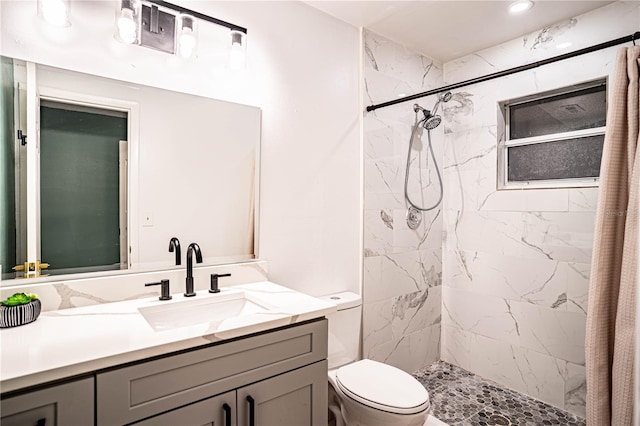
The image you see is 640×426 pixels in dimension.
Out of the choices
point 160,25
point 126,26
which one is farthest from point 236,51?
point 126,26

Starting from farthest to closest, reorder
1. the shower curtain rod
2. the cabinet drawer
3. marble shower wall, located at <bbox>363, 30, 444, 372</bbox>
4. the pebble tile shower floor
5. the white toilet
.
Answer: marble shower wall, located at <bbox>363, 30, 444, 372</bbox>
the pebble tile shower floor
the white toilet
the shower curtain rod
the cabinet drawer

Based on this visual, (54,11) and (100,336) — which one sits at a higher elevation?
(54,11)

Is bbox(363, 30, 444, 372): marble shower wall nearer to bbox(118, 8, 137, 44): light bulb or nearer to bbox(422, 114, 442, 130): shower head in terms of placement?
bbox(422, 114, 442, 130): shower head

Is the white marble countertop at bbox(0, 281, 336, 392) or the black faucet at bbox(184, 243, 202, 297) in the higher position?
the black faucet at bbox(184, 243, 202, 297)

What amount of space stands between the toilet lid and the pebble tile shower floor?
67 cm

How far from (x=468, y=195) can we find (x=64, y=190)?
251 cm

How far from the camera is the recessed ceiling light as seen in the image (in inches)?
78.8

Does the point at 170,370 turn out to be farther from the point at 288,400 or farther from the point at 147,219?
the point at 147,219

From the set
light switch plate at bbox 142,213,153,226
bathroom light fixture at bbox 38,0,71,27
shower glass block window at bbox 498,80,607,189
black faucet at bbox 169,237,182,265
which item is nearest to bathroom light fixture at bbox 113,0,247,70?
bathroom light fixture at bbox 38,0,71,27

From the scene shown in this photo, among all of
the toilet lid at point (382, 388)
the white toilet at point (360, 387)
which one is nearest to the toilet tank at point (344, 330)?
the white toilet at point (360, 387)

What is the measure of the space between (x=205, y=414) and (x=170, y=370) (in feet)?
0.64

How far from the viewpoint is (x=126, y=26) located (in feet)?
4.65

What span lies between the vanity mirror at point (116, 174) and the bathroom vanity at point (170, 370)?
28 cm

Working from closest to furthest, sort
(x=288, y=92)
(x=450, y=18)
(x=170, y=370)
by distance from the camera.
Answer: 1. (x=170, y=370)
2. (x=288, y=92)
3. (x=450, y=18)
